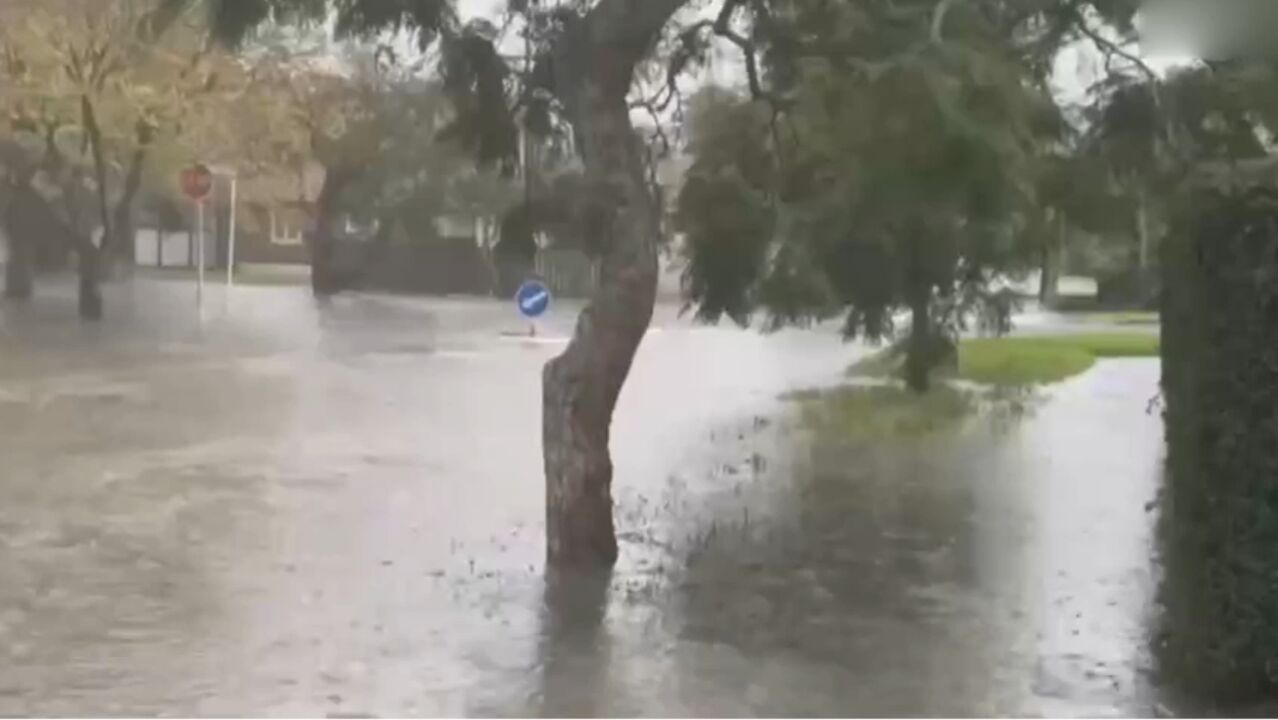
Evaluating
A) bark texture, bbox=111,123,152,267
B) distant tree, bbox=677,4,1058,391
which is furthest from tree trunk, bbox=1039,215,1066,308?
bark texture, bbox=111,123,152,267

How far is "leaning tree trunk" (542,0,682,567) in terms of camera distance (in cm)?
826

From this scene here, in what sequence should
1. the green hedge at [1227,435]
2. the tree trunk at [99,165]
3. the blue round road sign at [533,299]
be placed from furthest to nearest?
the tree trunk at [99,165], the blue round road sign at [533,299], the green hedge at [1227,435]

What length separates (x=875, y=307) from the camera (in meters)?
12.6

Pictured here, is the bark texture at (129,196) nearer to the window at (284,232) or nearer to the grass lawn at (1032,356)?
the window at (284,232)

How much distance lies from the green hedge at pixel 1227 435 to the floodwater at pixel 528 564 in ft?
1.63

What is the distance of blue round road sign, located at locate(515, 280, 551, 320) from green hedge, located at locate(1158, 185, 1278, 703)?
1377 cm

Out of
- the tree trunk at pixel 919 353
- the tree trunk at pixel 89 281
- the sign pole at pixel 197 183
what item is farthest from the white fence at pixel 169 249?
the tree trunk at pixel 919 353

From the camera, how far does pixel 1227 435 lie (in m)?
5.48

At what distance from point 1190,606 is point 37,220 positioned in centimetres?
2789

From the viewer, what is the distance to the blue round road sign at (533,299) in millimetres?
20288

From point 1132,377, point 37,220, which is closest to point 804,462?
point 1132,377

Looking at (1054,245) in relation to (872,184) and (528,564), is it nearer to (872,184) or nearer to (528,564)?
(872,184)

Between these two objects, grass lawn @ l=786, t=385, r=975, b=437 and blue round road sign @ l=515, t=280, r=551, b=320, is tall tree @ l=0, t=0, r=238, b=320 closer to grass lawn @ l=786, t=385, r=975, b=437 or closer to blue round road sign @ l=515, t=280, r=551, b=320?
blue round road sign @ l=515, t=280, r=551, b=320

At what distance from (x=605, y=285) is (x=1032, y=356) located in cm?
1790
